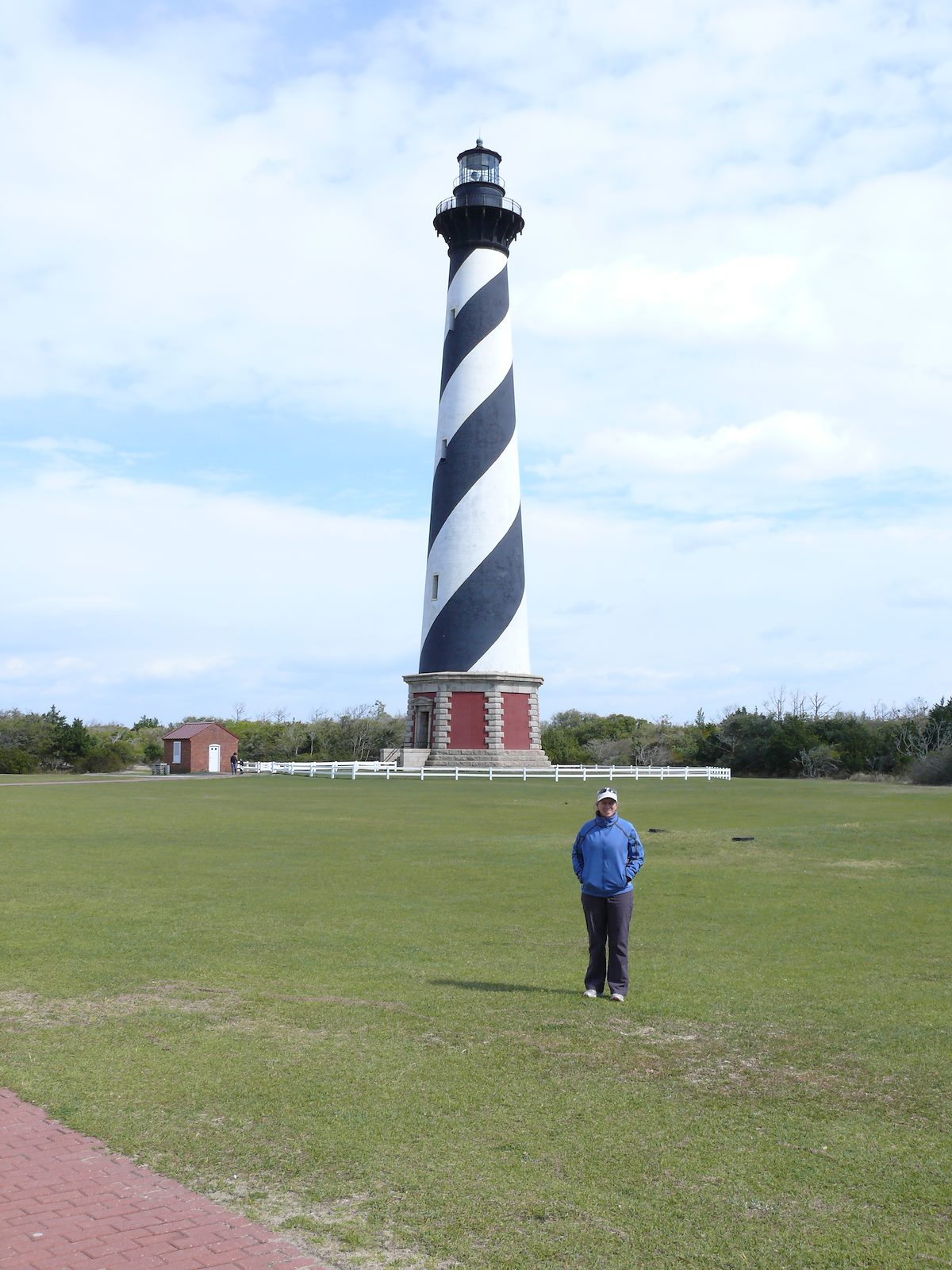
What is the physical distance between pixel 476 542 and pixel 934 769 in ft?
68.7

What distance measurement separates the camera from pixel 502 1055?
667 cm

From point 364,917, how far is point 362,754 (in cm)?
6268

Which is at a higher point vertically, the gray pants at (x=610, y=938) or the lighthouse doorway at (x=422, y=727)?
the lighthouse doorway at (x=422, y=727)

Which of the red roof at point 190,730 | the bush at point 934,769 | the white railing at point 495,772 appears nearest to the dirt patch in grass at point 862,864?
the white railing at point 495,772

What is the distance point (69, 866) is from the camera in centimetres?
1486

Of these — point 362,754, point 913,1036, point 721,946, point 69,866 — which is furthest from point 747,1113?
point 362,754

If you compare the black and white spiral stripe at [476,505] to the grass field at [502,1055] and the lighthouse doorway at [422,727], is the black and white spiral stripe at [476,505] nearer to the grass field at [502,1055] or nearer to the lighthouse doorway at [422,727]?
the lighthouse doorway at [422,727]

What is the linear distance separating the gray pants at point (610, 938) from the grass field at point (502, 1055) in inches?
7.4

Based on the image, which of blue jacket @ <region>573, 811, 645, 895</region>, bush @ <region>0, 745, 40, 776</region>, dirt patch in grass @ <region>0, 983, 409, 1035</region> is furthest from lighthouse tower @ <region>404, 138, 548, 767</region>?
dirt patch in grass @ <region>0, 983, 409, 1035</region>

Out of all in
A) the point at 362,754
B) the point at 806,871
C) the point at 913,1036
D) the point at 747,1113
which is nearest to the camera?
the point at 747,1113

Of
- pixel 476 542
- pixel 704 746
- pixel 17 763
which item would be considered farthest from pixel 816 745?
pixel 17 763

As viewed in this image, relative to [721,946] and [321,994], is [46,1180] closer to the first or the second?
[321,994]

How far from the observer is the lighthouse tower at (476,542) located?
43.3 metres

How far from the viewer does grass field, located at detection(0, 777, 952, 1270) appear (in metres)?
4.48
